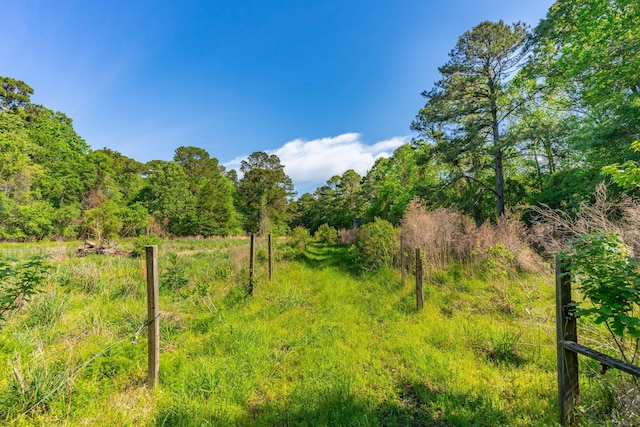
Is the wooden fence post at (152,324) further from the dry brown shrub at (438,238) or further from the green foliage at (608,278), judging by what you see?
the dry brown shrub at (438,238)

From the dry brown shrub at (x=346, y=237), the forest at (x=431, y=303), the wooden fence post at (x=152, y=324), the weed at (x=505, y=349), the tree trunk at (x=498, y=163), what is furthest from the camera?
the dry brown shrub at (x=346, y=237)

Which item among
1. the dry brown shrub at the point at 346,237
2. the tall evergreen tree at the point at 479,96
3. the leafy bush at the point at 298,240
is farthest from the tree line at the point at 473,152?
the leafy bush at the point at 298,240

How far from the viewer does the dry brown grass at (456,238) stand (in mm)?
6270

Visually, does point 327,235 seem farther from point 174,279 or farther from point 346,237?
point 174,279

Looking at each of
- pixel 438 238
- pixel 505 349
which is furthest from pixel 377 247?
pixel 505 349

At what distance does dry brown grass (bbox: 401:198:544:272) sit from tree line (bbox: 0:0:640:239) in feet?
3.36

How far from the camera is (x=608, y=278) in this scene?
147 centimetres

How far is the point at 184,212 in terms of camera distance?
25594 millimetres

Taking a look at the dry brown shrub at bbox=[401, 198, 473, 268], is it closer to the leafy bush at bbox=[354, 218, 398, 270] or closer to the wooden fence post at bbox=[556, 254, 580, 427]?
the leafy bush at bbox=[354, 218, 398, 270]

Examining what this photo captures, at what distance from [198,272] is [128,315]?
3059 millimetres

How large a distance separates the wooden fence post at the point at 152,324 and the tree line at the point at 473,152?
2010 mm

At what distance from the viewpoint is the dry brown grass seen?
20.6ft

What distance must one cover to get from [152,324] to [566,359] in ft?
12.1

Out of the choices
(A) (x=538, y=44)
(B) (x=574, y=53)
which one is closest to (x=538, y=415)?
(B) (x=574, y=53)
